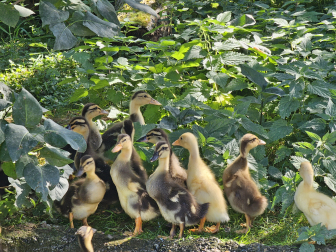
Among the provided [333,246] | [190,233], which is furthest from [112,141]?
[333,246]

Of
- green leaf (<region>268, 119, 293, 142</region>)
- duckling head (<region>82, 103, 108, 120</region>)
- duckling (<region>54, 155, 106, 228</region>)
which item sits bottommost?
duckling (<region>54, 155, 106, 228</region>)

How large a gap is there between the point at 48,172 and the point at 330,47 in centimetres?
515

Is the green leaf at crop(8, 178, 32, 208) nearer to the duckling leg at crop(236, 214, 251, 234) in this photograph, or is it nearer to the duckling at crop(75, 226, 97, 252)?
the duckling at crop(75, 226, 97, 252)


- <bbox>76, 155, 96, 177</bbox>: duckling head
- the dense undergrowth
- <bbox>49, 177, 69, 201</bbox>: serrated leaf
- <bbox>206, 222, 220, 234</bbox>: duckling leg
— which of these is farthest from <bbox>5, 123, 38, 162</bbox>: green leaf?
<bbox>206, 222, 220, 234</bbox>: duckling leg

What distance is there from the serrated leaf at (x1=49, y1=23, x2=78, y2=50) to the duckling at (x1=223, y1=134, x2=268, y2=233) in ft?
7.48

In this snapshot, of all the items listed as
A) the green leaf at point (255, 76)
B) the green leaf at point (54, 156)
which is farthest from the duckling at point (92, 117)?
the green leaf at point (54, 156)

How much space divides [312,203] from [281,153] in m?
0.97

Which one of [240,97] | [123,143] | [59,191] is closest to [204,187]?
[123,143]

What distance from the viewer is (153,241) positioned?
381 cm

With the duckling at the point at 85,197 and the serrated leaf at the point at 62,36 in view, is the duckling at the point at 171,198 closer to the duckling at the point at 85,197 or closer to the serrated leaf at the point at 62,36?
the duckling at the point at 85,197

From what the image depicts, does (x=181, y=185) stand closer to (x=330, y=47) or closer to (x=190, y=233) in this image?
(x=190, y=233)

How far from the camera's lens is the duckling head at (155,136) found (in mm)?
4402

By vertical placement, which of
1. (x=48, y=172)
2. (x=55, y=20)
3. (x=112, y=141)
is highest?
(x=55, y=20)

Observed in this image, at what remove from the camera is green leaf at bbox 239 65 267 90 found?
502 cm
